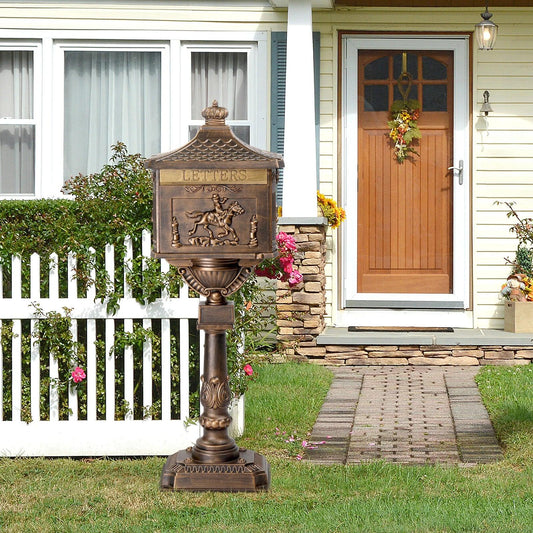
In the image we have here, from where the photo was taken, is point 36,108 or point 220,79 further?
point 220,79

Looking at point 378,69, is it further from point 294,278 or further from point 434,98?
point 294,278

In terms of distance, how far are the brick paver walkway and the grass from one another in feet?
0.70

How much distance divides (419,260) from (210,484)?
208 inches

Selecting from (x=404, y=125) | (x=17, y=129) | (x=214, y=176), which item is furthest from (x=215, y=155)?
(x=17, y=129)

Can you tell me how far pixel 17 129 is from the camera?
9297 mm

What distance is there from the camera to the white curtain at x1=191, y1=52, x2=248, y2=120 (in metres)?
9.32

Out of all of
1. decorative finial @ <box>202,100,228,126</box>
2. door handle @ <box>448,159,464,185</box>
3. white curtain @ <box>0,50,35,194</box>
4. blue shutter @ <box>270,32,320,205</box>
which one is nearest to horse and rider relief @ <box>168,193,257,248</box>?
decorative finial @ <box>202,100,228,126</box>

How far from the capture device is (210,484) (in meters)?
4.27

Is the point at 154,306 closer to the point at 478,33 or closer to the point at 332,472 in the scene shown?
the point at 332,472

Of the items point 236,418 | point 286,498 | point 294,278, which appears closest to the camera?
point 286,498

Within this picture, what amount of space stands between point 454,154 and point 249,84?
2.00 meters

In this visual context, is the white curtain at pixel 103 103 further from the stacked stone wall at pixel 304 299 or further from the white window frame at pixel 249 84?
the stacked stone wall at pixel 304 299

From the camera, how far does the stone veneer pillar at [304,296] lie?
831cm

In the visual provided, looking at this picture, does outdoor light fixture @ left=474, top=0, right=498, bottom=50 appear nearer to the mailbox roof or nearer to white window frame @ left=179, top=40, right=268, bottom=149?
white window frame @ left=179, top=40, right=268, bottom=149
